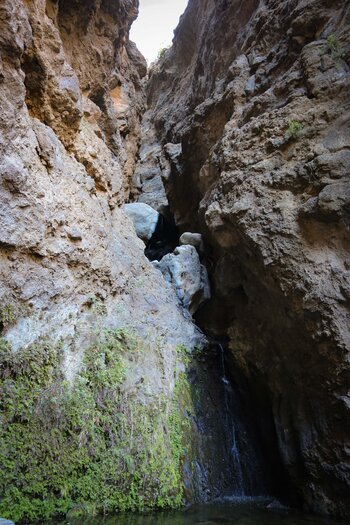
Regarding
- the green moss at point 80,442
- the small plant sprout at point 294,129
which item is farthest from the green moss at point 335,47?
the green moss at point 80,442

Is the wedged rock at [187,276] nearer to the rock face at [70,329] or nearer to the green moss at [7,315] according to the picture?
the rock face at [70,329]

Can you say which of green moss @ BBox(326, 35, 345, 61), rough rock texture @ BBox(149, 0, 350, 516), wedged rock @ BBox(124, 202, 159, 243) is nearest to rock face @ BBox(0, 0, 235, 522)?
rough rock texture @ BBox(149, 0, 350, 516)

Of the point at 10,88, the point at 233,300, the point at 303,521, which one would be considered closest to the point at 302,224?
the point at 233,300

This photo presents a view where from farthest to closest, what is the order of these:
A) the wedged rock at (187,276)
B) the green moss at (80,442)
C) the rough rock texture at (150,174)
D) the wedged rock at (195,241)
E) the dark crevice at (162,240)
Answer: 1. the rough rock texture at (150,174)
2. the dark crevice at (162,240)
3. the wedged rock at (195,241)
4. the wedged rock at (187,276)
5. the green moss at (80,442)

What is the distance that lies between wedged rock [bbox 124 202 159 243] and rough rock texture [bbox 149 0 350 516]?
4.29 meters

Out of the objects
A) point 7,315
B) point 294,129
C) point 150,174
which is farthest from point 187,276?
point 150,174

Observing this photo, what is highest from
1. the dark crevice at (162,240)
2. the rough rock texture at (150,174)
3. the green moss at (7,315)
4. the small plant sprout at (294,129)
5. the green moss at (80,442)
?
the rough rock texture at (150,174)

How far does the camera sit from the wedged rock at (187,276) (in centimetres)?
1017

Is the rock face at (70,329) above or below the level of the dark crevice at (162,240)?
below

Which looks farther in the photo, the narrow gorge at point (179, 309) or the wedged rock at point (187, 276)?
the wedged rock at point (187, 276)

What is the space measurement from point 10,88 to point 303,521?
8.40m

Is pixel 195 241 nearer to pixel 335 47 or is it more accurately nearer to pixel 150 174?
pixel 335 47

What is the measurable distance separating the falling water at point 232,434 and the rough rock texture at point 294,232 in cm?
51

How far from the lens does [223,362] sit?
8.89 metres
